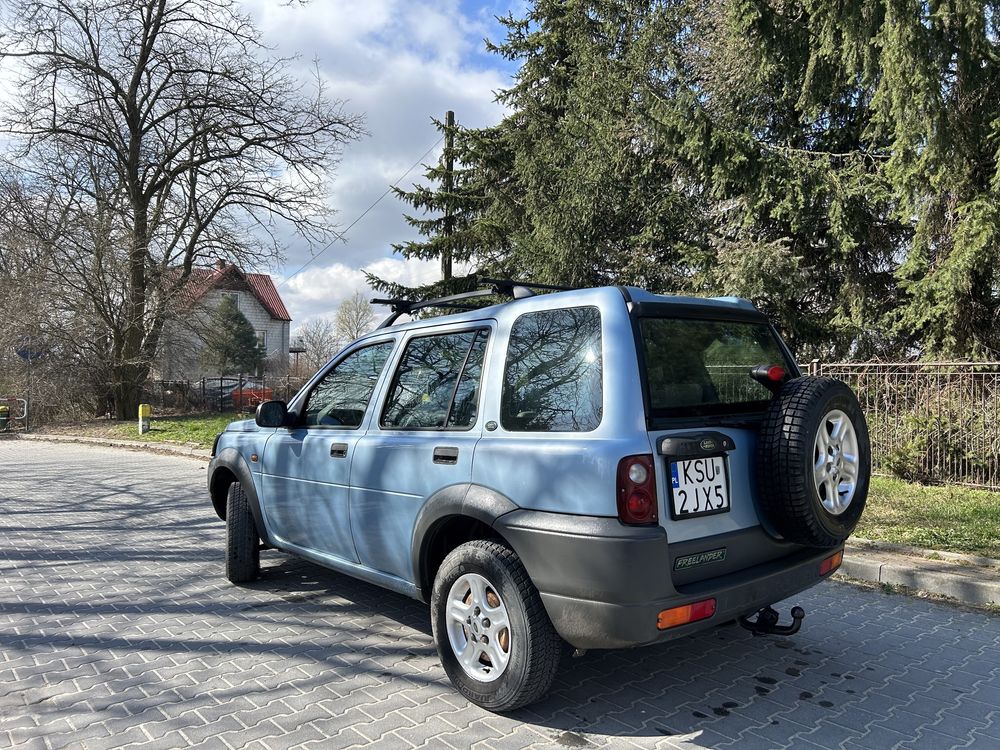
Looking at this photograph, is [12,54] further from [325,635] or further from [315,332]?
[315,332]

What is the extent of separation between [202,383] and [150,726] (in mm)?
→ 26985

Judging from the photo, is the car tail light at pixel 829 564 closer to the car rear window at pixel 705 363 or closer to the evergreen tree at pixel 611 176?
the car rear window at pixel 705 363

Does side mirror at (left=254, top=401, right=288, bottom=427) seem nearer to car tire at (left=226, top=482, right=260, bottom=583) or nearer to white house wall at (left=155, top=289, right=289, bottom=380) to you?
car tire at (left=226, top=482, right=260, bottom=583)

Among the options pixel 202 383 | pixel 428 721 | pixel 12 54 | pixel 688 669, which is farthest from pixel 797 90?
pixel 202 383

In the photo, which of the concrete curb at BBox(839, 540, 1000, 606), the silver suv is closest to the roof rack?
the silver suv

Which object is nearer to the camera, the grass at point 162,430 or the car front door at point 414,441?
the car front door at point 414,441

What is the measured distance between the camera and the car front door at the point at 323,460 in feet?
13.7

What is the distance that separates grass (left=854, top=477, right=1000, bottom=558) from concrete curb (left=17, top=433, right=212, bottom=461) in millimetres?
10706

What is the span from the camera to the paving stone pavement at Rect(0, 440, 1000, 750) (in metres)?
3.04

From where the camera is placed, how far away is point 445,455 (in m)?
3.44

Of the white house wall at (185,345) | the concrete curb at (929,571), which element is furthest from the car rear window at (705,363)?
the white house wall at (185,345)

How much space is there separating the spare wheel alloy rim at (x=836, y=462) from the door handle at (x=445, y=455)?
1.67m

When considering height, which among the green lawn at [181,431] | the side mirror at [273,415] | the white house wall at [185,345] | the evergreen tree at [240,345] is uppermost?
the evergreen tree at [240,345]

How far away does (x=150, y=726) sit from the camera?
3.09m
